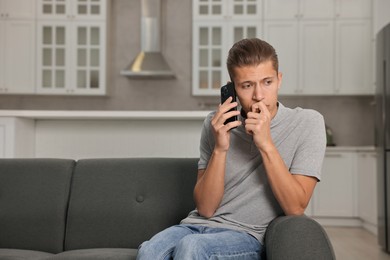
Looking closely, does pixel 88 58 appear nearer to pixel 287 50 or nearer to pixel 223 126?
pixel 287 50

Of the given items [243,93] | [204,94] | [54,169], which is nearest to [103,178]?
[54,169]

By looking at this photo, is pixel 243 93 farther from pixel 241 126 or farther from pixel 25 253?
pixel 25 253

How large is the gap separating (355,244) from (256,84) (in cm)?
347

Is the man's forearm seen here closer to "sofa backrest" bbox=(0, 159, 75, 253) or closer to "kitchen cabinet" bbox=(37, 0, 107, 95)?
"sofa backrest" bbox=(0, 159, 75, 253)

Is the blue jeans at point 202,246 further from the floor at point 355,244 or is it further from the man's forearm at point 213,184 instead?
the floor at point 355,244

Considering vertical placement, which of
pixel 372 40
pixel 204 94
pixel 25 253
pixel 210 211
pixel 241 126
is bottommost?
pixel 25 253

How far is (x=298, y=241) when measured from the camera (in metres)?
1.51

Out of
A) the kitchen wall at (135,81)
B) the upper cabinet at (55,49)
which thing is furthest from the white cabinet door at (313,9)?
the upper cabinet at (55,49)

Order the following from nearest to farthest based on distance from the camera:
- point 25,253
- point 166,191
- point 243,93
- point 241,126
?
point 243,93, point 241,126, point 25,253, point 166,191

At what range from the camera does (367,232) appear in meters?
5.61

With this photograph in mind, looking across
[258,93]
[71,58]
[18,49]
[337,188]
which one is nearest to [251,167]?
[258,93]

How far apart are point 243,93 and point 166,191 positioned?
68cm

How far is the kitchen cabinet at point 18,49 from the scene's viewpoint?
6.68m

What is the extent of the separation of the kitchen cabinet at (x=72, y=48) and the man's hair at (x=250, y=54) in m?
5.04
